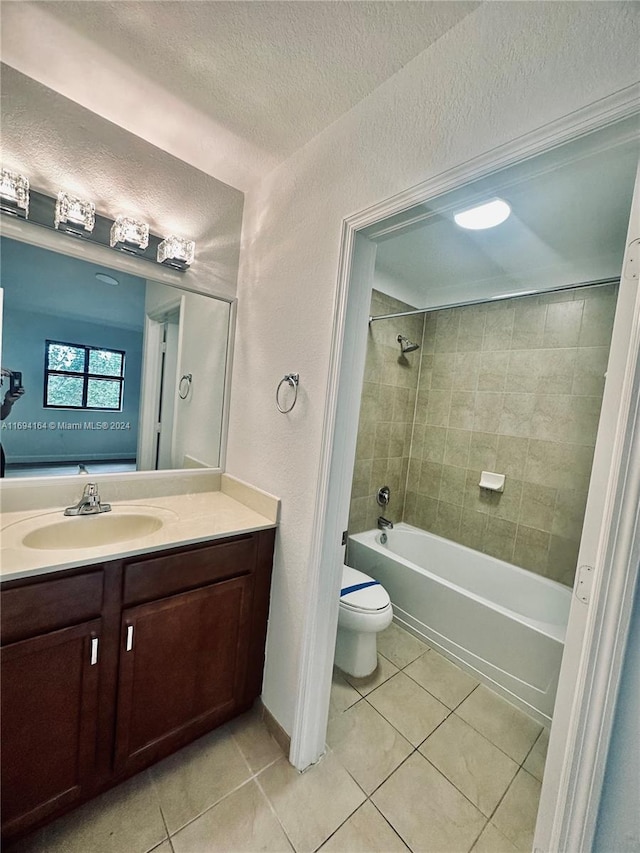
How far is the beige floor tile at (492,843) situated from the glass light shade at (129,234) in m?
2.50

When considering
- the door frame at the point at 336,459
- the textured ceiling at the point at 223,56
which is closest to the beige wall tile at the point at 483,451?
the door frame at the point at 336,459

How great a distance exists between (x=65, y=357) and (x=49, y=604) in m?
0.91

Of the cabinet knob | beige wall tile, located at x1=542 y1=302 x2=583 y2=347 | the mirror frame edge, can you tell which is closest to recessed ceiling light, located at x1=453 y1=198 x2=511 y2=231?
beige wall tile, located at x1=542 y1=302 x2=583 y2=347

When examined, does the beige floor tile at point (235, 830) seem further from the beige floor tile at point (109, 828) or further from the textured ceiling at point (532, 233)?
the textured ceiling at point (532, 233)

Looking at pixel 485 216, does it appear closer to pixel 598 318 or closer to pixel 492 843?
pixel 598 318

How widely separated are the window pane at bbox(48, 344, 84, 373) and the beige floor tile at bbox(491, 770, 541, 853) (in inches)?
89.8

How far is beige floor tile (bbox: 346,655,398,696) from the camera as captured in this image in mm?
1756

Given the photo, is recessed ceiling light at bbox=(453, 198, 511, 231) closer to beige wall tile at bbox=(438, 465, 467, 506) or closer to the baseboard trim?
beige wall tile at bbox=(438, 465, 467, 506)

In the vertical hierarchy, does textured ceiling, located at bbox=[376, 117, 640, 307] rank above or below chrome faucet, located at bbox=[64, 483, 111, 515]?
above

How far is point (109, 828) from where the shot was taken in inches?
42.6

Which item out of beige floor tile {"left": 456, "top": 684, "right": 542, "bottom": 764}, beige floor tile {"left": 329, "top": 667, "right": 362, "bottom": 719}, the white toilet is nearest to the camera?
beige floor tile {"left": 456, "top": 684, "right": 542, "bottom": 764}

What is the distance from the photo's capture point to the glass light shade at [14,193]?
3.81 ft

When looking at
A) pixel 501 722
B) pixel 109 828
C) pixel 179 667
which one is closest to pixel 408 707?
pixel 501 722

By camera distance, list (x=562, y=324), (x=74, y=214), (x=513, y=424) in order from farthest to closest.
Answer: (x=513, y=424)
(x=562, y=324)
(x=74, y=214)
